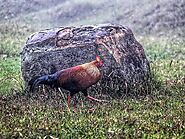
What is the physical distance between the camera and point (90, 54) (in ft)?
30.3

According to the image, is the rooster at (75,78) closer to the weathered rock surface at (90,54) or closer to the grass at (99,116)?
the grass at (99,116)

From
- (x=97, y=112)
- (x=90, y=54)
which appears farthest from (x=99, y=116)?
(x=90, y=54)

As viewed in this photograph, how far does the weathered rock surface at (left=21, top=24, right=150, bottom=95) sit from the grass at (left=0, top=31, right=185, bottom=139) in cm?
57

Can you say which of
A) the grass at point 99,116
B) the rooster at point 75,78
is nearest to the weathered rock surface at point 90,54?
the grass at point 99,116

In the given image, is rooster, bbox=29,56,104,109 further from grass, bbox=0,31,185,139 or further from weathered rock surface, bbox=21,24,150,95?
weathered rock surface, bbox=21,24,150,95

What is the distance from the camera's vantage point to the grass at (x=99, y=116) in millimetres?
5941

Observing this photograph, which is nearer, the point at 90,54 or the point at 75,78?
the point at 75,78

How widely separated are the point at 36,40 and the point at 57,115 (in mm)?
3144

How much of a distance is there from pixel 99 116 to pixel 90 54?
244cm

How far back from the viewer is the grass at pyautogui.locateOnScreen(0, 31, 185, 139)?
5.94 m

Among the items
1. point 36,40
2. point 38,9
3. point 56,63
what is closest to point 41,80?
point 56,63

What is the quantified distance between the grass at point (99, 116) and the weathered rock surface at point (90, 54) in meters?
0.57

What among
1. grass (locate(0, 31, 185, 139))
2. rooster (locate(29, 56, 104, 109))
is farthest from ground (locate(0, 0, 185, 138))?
rooster (locate(29, 56, 104, 109))

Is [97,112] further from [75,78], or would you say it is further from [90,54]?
[90,54]
